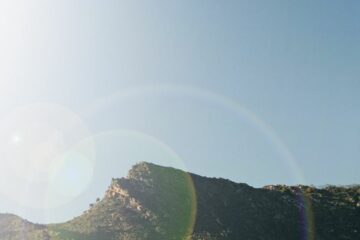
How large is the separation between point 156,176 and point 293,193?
1475 centimetres

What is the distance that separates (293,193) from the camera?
53469 mm

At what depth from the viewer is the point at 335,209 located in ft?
162

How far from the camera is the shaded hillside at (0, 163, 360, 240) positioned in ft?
146

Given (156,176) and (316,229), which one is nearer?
(316,229)

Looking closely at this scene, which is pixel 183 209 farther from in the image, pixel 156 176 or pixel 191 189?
A: pixel 156 176

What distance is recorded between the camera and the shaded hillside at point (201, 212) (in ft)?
146

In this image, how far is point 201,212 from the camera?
1849 inches

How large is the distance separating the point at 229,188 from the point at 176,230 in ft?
33.7

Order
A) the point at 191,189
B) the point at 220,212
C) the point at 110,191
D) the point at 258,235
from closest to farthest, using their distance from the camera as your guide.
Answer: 1. the point at 258,235
2. the point at 220,212
3. the point at 191,189
4. the point at 110,191

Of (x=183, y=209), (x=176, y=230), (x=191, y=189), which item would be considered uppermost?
(x=191, y=189)

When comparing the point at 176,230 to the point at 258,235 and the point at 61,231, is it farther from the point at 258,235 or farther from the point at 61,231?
the point at 61,231

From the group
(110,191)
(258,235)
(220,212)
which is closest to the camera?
(258,235)

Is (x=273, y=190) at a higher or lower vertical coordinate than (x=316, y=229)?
higher

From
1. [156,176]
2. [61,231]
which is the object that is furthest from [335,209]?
[61,231]
